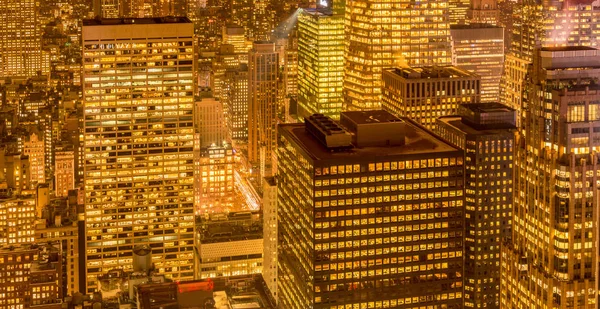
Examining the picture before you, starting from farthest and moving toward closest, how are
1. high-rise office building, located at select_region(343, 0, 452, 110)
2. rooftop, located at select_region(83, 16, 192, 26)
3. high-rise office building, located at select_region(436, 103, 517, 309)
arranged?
high-rise office building, located at select_region(343, 0, 452, 110) → rooftop, located at select_region(83, 16, 192, 26) → high-rise office building, located at select_region(436, 103, 517, 309)

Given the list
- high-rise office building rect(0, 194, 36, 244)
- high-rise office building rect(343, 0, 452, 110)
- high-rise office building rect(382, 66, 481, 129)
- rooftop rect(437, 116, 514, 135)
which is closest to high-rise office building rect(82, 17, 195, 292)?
high-rise office building rect(0, 194, 36, 244)

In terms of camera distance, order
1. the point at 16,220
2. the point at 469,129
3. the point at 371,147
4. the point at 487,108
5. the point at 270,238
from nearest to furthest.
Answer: the point at 371,147 → the point at 469,129 → the point at 487,108 → the point at 270,238 → the point at 16,220

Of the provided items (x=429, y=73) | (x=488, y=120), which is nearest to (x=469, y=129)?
(x=488, y=120)

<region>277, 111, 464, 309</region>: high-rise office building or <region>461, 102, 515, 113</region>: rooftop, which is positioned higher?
<region>461, 102, 515, 113</region>: rooftop

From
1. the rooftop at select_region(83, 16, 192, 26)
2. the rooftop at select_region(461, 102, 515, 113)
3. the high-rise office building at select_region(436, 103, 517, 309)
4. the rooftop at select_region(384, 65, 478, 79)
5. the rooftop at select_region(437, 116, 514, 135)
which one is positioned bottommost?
the high-rise office building at select_region(436, 103, 517, 309)

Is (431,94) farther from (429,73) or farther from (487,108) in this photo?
(487,108)

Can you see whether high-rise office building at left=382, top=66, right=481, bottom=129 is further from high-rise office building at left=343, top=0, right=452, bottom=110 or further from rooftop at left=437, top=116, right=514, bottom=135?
→ high-rise office building at left=343, top=0, right=452, bottom=110
